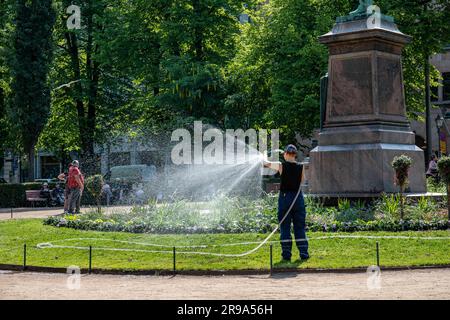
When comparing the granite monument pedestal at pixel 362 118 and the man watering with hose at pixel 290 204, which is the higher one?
the granite monument pedestal at pixel 362 118

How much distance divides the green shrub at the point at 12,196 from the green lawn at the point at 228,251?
74.0ft

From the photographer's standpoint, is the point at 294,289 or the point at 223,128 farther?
the point at 223,128

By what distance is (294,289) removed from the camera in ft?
37.9

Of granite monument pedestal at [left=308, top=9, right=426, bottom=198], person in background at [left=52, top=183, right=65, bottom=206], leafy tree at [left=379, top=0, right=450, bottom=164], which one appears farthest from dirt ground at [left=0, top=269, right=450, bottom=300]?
person in background at [left=52, top=183, right=65, bottom=206]

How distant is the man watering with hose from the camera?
14.7 metres

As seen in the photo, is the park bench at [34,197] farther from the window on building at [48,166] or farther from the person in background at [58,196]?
the window on building at [48,166]

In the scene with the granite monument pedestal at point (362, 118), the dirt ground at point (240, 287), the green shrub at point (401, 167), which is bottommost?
the dirt ground at point (240, 287)

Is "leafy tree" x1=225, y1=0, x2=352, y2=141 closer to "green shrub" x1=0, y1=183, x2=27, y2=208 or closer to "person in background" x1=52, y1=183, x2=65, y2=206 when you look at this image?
"person in background" x1=52, y1=183, x2=65, y2=206

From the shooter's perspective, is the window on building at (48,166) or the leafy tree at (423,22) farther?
the window on building at (48,166)

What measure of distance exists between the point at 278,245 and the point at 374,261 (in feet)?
8.51

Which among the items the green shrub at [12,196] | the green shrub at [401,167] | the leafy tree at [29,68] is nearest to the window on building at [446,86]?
the leafy tree at [29,68]

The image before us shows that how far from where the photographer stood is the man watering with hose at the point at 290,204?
1466 centimetres
